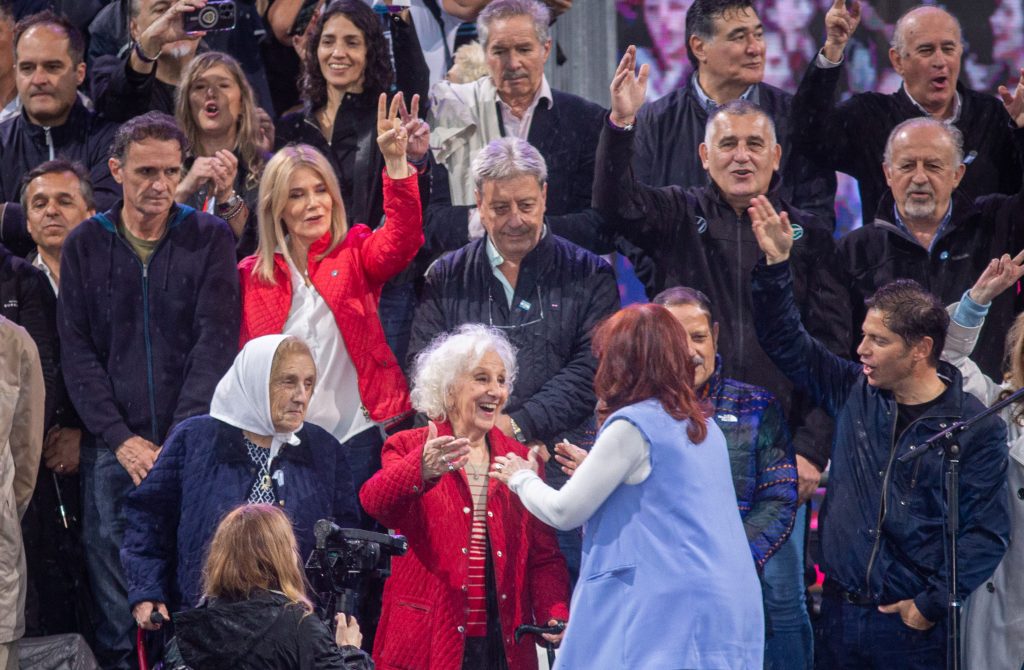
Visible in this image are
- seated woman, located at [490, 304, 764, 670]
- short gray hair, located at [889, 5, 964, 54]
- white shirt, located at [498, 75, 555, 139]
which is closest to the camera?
seated woman, located at [490, 304, 764, 670]

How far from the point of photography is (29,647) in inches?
237

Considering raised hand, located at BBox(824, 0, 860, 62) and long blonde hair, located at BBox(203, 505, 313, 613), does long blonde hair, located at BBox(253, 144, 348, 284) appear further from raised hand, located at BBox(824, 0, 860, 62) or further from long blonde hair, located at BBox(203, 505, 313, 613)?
raised hand, located at BBox(824, 0, 860, 62)

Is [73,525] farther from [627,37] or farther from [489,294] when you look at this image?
[627,37]

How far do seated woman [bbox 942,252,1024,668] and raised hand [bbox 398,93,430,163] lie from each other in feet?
7.10

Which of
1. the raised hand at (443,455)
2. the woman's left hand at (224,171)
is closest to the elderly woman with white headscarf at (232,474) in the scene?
the raised hand at (443,455)

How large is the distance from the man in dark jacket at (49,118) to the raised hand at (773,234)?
2930mm

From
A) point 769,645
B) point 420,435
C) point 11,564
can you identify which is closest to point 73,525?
point 11,564

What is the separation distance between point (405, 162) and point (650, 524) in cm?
221

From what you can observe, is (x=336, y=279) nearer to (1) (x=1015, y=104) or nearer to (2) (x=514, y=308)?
(2) (x=514, y=308)

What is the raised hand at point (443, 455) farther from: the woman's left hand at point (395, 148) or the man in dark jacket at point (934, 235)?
the man in dark jacket at point (934, 235)

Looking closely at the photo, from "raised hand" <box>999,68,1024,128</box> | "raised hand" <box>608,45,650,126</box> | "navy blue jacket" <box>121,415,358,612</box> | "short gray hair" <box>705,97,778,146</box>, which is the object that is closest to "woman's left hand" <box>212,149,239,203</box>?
"navy blue jacket" <box>121,415,358,612</box>

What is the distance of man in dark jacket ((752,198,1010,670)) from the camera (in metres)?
5.40

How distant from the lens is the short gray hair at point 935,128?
6297mm

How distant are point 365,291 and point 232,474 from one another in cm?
106
